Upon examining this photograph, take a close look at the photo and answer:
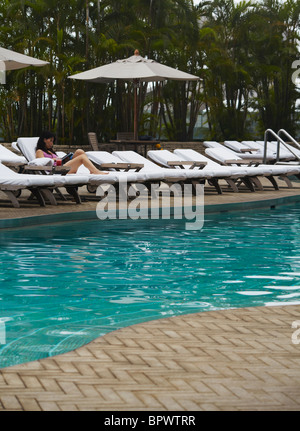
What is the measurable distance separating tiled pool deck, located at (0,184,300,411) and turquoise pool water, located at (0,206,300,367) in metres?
0.53

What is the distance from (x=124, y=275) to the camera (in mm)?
6211

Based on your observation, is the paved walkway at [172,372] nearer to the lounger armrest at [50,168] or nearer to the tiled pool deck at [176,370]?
the tiled pool deck at [176,370]

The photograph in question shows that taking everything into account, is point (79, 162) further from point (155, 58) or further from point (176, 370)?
point (155, 58)

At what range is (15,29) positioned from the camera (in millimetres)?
17875

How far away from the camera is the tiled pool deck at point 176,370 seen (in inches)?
109

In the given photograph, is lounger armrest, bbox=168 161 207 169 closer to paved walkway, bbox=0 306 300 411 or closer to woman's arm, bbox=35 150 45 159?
woman's arm, bbox=35 150 45 159

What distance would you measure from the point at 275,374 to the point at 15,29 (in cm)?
1598

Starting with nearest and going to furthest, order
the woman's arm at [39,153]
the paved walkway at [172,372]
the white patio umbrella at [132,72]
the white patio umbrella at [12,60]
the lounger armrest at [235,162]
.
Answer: the paved walkway at [172,372], the woman's arm at [39,153], the white patio umbrella at [12,60], the lounger armrest at [235,162], the white patio umbrella at [132,72]

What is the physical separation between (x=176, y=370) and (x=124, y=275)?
3029mm

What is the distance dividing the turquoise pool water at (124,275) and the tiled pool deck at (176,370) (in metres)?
0.53

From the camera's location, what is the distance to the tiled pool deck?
278 cm

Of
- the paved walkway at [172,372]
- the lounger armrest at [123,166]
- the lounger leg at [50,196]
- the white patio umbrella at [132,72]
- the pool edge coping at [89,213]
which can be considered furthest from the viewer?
the white patio umbrella at [132,72]

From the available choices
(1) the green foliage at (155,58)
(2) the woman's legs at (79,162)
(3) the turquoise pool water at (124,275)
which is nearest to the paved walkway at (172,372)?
(3) the turquoise pool water at (124,275)

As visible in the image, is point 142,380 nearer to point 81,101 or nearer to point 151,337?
point 151,337
